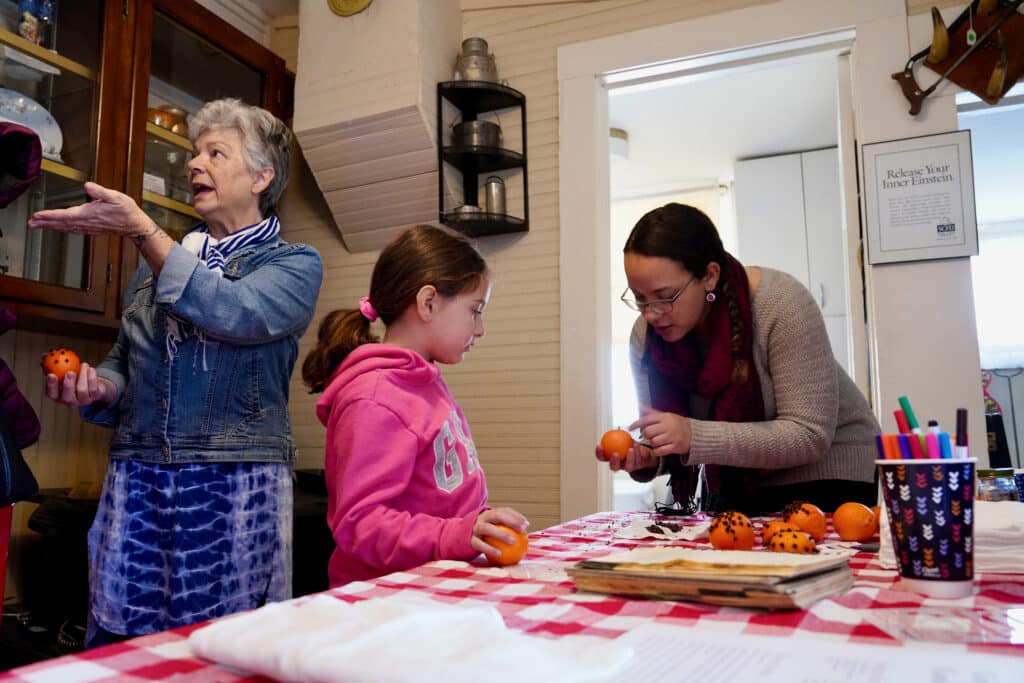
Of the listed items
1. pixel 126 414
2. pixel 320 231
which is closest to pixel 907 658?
pixel 126 414

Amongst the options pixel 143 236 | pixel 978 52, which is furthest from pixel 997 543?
pixel 978 52

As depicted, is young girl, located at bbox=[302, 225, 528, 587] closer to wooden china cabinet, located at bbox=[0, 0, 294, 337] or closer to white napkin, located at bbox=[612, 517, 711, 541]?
white napkin, located at bbox=[612, 517, 711, 541]

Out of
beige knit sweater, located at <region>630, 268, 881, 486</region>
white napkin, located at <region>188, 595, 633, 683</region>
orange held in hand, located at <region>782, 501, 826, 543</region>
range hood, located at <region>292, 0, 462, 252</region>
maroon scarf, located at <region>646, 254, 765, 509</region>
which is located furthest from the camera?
range hood, located at <region>292, 0, 462, 252</region>

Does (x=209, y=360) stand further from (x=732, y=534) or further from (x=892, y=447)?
(x=892, y=447)

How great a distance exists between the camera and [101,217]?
1370mm

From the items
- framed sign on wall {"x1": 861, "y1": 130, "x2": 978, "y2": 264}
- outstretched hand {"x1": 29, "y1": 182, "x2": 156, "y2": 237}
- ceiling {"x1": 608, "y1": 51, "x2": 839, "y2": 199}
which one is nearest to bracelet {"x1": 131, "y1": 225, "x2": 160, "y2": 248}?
outstretched hand {"x1": 29, "y1": 182, "x2": 156, "y2": 237}

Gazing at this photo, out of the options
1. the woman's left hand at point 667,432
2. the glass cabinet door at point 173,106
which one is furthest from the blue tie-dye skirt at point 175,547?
the glass cabinet door at point 173,106

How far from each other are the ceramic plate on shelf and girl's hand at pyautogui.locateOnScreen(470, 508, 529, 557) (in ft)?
6.31

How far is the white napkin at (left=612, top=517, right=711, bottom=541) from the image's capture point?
117 cm

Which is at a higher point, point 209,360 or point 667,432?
point 209,360

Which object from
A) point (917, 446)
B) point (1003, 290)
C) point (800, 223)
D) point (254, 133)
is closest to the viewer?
point (917, 446)

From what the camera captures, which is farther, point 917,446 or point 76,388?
point 76,388

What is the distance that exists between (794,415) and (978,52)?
1563mm

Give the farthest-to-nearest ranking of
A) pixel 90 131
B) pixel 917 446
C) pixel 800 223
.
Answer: pixel 800 223, pixel 90 131, pixel 917 446
